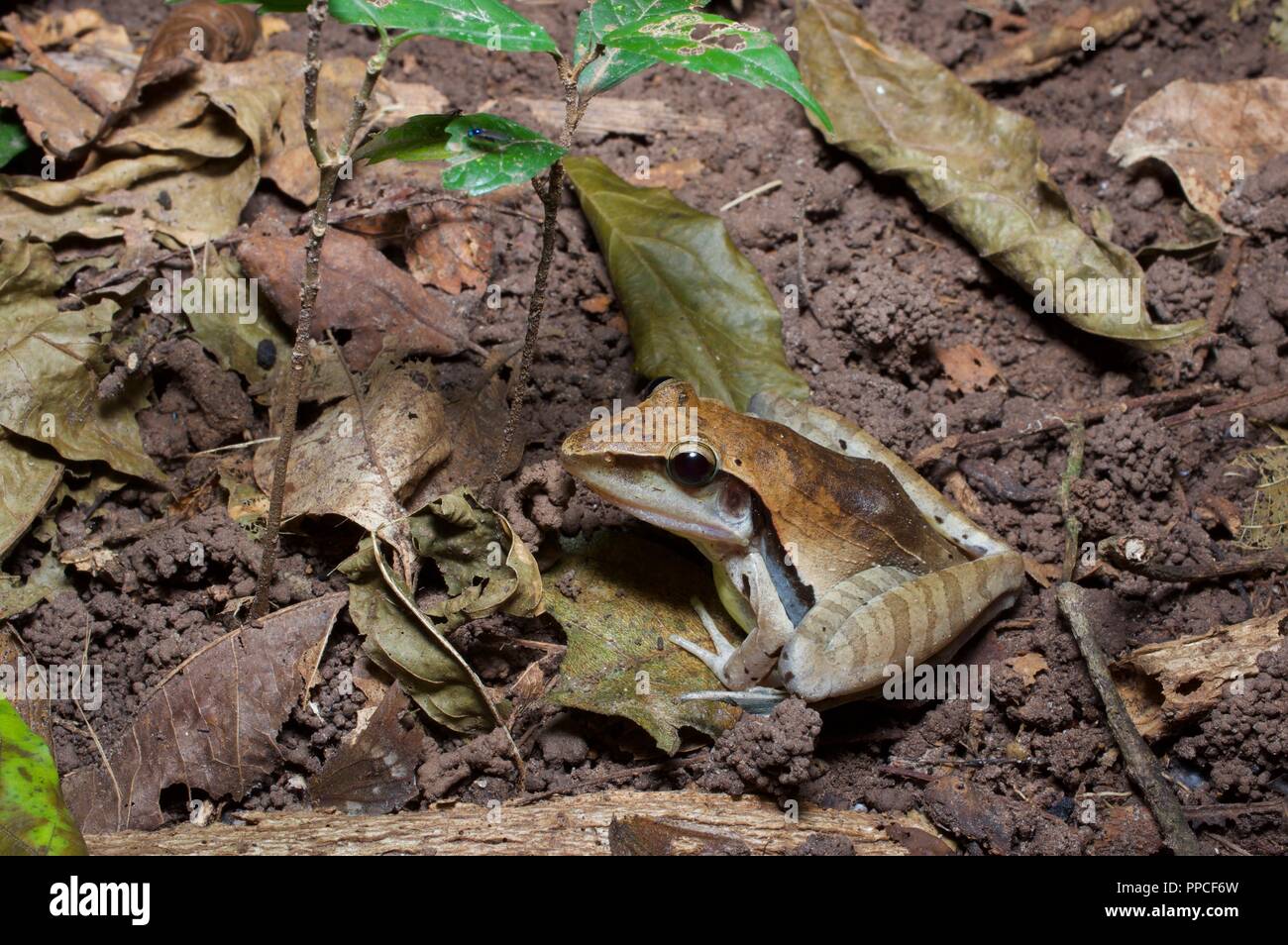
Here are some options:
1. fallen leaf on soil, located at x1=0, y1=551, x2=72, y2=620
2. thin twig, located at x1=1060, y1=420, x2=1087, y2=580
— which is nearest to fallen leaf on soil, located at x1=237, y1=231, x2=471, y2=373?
fallen leaf on soil, located at x1=0, y1=551, x2=72, y2=620

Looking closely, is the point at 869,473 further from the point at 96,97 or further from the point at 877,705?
the point at 96,97

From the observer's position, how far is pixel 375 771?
3828 millimetres

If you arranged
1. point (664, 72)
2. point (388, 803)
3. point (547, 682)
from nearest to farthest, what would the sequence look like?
point (388, 803) < point (547, 682) < point (664, 72)

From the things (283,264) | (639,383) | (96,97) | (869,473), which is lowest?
(869,473)

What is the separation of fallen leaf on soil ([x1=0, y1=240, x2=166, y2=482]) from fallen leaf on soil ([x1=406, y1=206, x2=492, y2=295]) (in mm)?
1387

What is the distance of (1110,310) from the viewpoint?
4883 mm

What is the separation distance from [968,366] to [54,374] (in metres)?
4.11

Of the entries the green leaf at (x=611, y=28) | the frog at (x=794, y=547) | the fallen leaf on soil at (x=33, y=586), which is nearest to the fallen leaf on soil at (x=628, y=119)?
the frog at (x=794, y=547)

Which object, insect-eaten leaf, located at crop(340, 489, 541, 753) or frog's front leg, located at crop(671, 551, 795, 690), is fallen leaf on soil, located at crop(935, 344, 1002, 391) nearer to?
frog's front leg, located at crop(671, 551, 795, 690)

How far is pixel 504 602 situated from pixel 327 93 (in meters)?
3.23

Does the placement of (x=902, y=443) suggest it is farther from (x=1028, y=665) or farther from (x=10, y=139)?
(x=10, y=139)

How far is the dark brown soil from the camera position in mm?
3875

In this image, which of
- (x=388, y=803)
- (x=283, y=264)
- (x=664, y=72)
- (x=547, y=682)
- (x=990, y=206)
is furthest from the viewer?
(x=664, y=72)

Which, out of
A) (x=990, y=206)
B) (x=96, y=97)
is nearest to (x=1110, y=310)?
(x=990, y=206)
